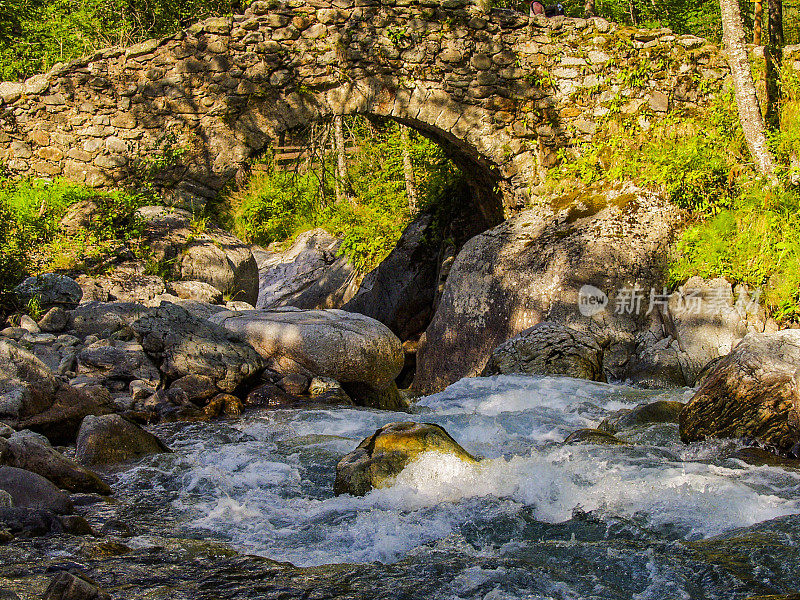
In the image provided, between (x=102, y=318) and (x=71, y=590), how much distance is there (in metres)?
5.01

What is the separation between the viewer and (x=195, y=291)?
913 centimetres

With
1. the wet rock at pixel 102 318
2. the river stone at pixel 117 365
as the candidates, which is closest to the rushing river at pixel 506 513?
the river stone at pixel 117 365

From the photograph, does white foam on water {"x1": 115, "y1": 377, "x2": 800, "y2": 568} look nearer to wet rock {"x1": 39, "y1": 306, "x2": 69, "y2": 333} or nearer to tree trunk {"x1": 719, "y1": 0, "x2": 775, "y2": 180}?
wet rock {"x1": 39, "y1": 306, "x2": 69, "y2": 333}

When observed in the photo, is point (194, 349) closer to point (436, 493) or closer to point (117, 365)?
point (117, 365)

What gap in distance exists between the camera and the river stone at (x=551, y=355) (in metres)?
7.19

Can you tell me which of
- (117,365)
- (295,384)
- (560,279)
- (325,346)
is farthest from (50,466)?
(560,279)

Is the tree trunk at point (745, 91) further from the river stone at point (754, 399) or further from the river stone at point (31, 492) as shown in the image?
the river stone at point (31, 492)

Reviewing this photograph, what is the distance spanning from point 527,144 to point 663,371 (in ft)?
13.4

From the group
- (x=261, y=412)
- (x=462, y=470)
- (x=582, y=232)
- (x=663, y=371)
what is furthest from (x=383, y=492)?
(x=582, y=232)

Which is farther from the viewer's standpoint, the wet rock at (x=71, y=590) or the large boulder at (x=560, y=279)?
the large boulder at (x=560, y=279)

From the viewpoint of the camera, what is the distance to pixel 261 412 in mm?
5512

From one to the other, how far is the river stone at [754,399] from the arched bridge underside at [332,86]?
5.67 m

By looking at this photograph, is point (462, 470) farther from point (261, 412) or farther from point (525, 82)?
point (525, 82)

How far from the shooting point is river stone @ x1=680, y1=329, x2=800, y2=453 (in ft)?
13.9
